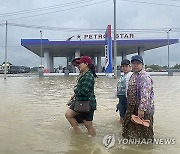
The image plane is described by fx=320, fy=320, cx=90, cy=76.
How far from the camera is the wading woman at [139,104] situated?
17.1 feet

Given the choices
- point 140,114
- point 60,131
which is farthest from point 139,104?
point 60,131

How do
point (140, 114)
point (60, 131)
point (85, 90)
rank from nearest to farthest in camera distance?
point (140, 114)
point (85, 90)
point (60, 131)

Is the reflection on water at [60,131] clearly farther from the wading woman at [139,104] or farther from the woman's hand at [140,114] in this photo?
the woman's hand at [140,114]

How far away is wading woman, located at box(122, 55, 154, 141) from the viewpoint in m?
5.21

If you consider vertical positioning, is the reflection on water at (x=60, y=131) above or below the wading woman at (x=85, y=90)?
below

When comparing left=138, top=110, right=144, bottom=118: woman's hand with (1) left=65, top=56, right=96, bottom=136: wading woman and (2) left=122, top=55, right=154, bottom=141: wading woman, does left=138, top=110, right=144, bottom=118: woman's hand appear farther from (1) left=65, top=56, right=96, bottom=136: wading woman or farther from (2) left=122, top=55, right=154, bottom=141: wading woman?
(1) left=65, top=56, right=96, bottom=136: wading woman

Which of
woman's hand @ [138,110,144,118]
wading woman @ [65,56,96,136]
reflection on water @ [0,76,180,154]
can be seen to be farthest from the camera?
wading woman @ [65,56,96,136]

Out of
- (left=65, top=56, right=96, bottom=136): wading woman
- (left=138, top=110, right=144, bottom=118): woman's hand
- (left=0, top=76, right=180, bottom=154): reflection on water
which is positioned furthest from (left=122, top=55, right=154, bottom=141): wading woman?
(left=65, top=56, right=96, bottom=136): wading woman

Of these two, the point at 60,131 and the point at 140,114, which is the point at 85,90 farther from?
the point at 60,131

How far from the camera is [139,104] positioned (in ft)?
17.3

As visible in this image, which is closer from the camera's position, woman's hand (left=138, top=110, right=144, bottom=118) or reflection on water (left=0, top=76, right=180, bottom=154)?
woman's hand (left=138, top=110, right=144, bottom=118)

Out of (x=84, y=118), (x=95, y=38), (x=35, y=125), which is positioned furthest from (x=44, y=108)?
(x=95, y=38)

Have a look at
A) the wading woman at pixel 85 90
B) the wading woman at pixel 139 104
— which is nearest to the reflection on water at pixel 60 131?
the wading woman at pixel 139 104

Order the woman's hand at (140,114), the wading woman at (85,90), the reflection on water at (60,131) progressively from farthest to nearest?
1. the wading woman at (85,90)
2. the reflection on water at (60,131)
3. the woman's hand at (140,114)
